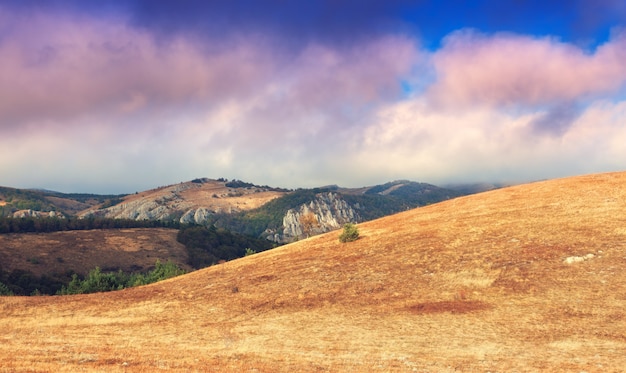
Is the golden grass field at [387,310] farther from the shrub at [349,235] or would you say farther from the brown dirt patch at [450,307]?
the shrub at [349,235]

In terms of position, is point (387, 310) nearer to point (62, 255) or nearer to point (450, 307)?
point (450, 307)

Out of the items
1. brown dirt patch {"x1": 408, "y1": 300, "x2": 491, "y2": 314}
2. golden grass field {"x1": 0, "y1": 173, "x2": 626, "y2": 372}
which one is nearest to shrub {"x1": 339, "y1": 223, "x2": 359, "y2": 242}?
golden grass field {"x1": 0, "y1": 173, "x2": 626, "y2": 372}

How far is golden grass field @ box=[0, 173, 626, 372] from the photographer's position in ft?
71.1

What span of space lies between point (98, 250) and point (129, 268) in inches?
1046

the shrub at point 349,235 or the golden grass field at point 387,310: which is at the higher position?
the shrub at point 349,235

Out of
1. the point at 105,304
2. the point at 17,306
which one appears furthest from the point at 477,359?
the point at 17,306

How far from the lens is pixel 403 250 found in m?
46.5

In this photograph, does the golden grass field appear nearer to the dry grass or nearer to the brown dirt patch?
the brown dirt patch

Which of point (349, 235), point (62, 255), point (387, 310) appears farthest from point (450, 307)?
point (62, 255)

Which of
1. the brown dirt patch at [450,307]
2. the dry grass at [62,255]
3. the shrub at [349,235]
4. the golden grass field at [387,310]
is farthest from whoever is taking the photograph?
the dry grass at [62,255]

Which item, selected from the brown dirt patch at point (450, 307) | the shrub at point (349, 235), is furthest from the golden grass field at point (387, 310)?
the shrub at point (349, 235)

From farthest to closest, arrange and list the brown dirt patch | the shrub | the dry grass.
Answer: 1. the dry grass
2. the shrub
3. the brown dirt patch

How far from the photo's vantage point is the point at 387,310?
3203cm

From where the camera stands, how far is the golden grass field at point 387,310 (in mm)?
21672
